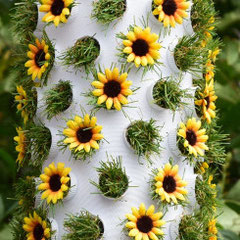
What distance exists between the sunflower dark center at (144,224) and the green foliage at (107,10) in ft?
1.37

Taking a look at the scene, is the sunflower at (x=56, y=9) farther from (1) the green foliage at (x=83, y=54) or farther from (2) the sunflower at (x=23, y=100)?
(2) the sunflower at (x=23, y=100)

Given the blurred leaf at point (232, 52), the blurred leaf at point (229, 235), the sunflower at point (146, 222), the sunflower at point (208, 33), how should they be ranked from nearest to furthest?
the sunflower at point (146, 222)
the sunflower at point (208, 33)
the blurred leaf at point (229, 235)
the blurred leaf at point (232, 52)

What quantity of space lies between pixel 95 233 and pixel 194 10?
56 cm

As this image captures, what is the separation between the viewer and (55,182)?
101cm

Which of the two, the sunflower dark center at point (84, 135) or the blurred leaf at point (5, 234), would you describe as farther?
the blurred leaf at point (5, 234)

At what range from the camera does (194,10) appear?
3.71 feet

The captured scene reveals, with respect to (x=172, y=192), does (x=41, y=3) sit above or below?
above

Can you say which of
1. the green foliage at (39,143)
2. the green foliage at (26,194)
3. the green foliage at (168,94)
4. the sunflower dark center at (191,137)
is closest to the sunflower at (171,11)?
the green foliage at (168,94)

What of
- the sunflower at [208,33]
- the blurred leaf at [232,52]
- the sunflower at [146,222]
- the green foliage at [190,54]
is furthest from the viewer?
the blurred leaf at [232,52]

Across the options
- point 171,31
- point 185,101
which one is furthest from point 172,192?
point 171,31

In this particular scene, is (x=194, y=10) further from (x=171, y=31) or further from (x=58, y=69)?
(x=58, y=69)

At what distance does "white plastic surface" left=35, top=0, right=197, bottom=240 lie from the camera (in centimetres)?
100

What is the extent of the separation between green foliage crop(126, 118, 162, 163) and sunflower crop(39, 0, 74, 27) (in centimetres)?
27

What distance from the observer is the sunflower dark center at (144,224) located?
97 centimetres
